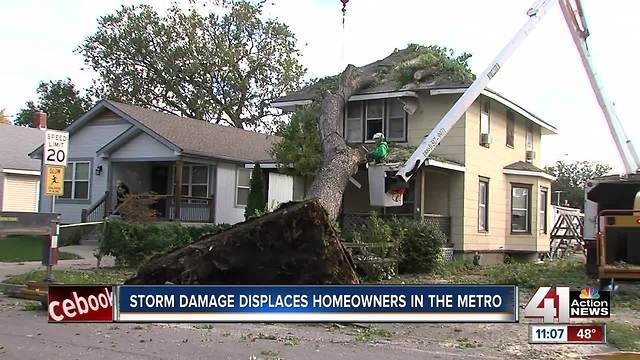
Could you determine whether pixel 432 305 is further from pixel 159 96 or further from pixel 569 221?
pixel 159 96

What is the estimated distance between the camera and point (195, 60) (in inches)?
1746

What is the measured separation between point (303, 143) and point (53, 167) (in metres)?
8.42

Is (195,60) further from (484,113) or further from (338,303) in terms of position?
(338,303)

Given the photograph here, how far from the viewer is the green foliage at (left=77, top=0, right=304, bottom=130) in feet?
147

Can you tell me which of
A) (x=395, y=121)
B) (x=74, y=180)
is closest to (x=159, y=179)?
(x=74, y=180)

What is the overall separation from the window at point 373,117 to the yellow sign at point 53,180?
10822mm

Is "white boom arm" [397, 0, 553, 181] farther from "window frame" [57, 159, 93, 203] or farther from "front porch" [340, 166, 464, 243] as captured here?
"window frame" [57, 159, 93, 203]

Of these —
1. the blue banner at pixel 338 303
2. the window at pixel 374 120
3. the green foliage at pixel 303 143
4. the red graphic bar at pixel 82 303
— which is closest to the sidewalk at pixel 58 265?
the green foliage at pixel 303 143

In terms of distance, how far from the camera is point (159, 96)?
46281 millimetres

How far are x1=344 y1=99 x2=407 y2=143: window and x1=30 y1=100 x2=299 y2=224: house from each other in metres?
4.93

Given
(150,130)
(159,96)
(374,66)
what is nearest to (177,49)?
(159,96)

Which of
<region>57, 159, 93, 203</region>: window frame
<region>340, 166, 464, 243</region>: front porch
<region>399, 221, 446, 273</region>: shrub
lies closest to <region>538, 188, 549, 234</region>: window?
<region>340, 166, 464, 243</region>: front porch

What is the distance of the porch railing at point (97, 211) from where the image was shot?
2581 cm

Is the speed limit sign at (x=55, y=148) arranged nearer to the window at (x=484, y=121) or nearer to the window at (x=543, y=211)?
the window at (x=484, y=121)
